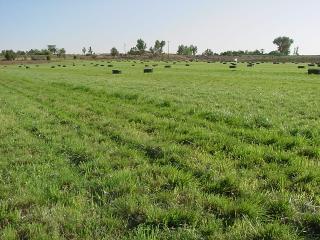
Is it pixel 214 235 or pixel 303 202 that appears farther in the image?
pixel 303 202

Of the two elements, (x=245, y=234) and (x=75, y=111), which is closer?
(x=245, y=234)

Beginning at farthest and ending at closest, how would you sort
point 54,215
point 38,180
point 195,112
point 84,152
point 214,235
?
point 195,112, point 84,152, point 38,180, point 54,215, point 214,235

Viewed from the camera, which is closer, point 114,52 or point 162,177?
point 162,177

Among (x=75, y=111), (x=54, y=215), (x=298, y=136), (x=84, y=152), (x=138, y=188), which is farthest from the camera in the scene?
(x=75, y=111)

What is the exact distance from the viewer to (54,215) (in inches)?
226

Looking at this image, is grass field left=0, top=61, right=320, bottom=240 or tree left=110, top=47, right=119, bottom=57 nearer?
grass field left=0, top=61, right=320, bottom=240

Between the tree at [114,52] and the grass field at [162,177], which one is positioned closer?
the grass field at [162,177]

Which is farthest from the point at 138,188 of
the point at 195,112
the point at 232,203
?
the point at 195,112

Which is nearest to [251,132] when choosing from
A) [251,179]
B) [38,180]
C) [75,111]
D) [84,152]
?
[251,179]

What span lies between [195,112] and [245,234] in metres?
9.57

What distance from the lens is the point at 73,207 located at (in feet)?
19.7

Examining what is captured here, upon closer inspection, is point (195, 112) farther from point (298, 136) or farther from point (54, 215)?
point (54, 215)

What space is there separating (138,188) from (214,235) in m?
2.04

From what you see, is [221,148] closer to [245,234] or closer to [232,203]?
[232,203]
